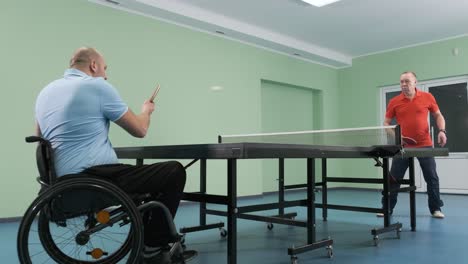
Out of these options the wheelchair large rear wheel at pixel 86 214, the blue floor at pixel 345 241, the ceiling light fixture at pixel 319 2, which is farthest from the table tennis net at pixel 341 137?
the ceiling light fixture at pixel 319 2

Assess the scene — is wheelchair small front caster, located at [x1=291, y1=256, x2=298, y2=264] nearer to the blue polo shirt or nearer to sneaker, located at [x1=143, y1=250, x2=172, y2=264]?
sneaker, located at [x1=143, y1=250, x2=172, y2=264]

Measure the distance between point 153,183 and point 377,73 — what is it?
6.88 m

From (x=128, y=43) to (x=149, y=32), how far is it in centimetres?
37

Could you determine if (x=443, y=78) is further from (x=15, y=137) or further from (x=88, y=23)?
(x=15, y=137)

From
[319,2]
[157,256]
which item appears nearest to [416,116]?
[319,2]

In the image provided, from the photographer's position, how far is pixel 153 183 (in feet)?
5.49

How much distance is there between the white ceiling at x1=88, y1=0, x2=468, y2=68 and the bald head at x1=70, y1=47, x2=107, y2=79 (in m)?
3.07

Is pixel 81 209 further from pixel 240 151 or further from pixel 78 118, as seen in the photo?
pixel 240 151

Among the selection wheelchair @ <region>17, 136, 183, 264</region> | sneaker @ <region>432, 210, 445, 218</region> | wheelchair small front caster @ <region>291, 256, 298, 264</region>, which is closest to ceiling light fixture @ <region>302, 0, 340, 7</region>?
sneaker @ <region>432, 210, 445, 218</region>

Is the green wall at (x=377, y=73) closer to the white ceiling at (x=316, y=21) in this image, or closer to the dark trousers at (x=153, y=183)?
the white ceiling at (x=316, y=21)

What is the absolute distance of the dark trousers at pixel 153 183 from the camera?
1.62 m

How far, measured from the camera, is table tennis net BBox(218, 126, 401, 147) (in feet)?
10.3

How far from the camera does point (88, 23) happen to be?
15.0 ft

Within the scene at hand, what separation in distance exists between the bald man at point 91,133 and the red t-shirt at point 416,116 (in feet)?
10.3
